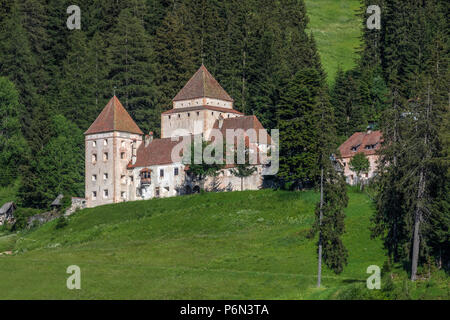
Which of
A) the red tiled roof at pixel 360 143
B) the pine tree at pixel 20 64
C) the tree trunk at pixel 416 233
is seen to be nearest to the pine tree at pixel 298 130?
the red tiled roof at pixel 360 143

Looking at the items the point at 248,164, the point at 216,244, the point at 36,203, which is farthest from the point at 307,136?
the point at 36,203

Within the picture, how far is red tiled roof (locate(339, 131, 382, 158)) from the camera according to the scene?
261 ft

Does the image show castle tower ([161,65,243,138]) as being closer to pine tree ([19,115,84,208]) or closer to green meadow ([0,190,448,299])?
pine tree ([19,115,84,208])

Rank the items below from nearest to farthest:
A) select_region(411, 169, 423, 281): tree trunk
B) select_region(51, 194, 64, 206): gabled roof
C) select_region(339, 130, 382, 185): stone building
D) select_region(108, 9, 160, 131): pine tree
A: select_region(411, 169, 423, 281): tree trunk → select_region(339, 130, 382, 185): stone building → select_region(51, 194, 64, 206): gabled roof → select_region(108, 9, 160, 131): pine tree

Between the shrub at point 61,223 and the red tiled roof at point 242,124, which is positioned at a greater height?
the red tiled roof at point 242,124

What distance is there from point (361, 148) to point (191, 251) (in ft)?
95.1

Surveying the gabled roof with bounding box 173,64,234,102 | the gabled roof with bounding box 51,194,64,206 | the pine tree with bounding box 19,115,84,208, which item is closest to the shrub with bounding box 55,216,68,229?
the gabled roof with bounding box 51,194,64,206

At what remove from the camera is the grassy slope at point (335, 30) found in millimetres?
127062

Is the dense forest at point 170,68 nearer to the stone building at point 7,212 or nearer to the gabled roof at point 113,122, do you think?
the stone building at point 7,212

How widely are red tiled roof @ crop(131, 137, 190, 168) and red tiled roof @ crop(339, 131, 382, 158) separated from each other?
17133 mm

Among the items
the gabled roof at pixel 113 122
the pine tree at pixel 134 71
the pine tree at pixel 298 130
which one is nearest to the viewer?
the pine tree at pixel 298 130

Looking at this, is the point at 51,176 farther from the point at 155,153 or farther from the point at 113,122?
the point at 155,153
